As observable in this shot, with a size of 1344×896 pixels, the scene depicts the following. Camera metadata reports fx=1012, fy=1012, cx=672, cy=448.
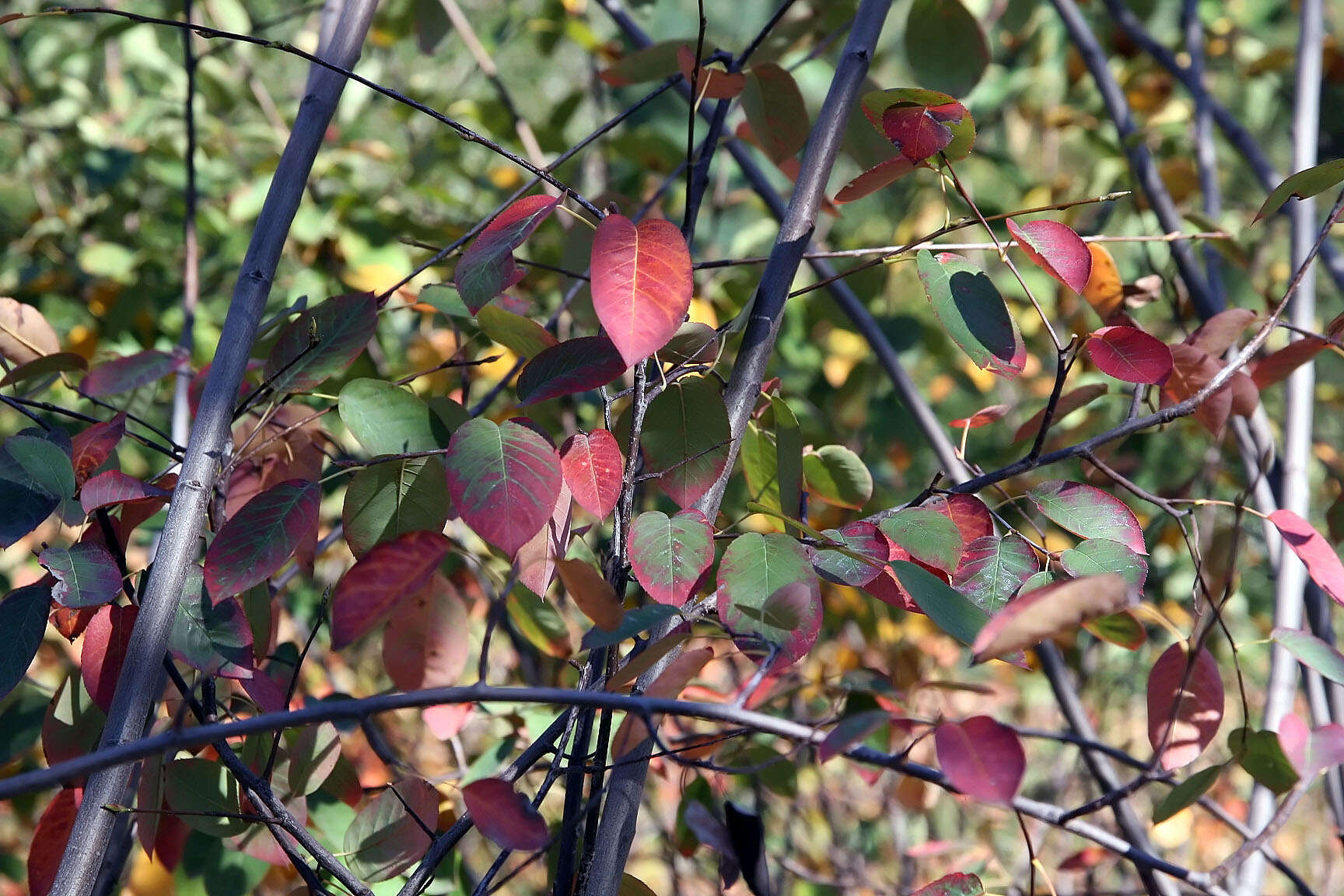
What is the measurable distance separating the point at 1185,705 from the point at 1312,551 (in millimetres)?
108

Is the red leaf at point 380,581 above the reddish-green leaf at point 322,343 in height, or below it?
below

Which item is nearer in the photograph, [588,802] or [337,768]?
[588,802]

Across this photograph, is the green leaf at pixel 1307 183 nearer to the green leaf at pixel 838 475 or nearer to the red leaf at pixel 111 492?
the green leaf at pixel 838 475

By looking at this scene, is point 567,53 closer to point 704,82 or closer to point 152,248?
point 152,248

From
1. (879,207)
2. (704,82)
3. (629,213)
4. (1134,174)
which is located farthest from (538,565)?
(879,207)

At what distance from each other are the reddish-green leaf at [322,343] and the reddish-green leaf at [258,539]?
0.27 ft

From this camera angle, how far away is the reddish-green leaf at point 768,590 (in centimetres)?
44

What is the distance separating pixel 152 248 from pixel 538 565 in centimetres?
121

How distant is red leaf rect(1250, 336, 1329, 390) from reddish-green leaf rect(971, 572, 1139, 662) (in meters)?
0.39

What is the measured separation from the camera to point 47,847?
0.55 meters

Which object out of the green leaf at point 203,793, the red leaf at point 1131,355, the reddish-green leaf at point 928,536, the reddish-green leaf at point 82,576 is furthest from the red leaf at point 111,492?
the red leaf at point 1131,355

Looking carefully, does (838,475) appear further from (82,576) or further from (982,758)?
(82,576)

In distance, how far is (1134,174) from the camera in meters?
1.08

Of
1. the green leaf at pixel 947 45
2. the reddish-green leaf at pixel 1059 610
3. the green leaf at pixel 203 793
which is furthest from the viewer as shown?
the green leaf at pixel 947 45
